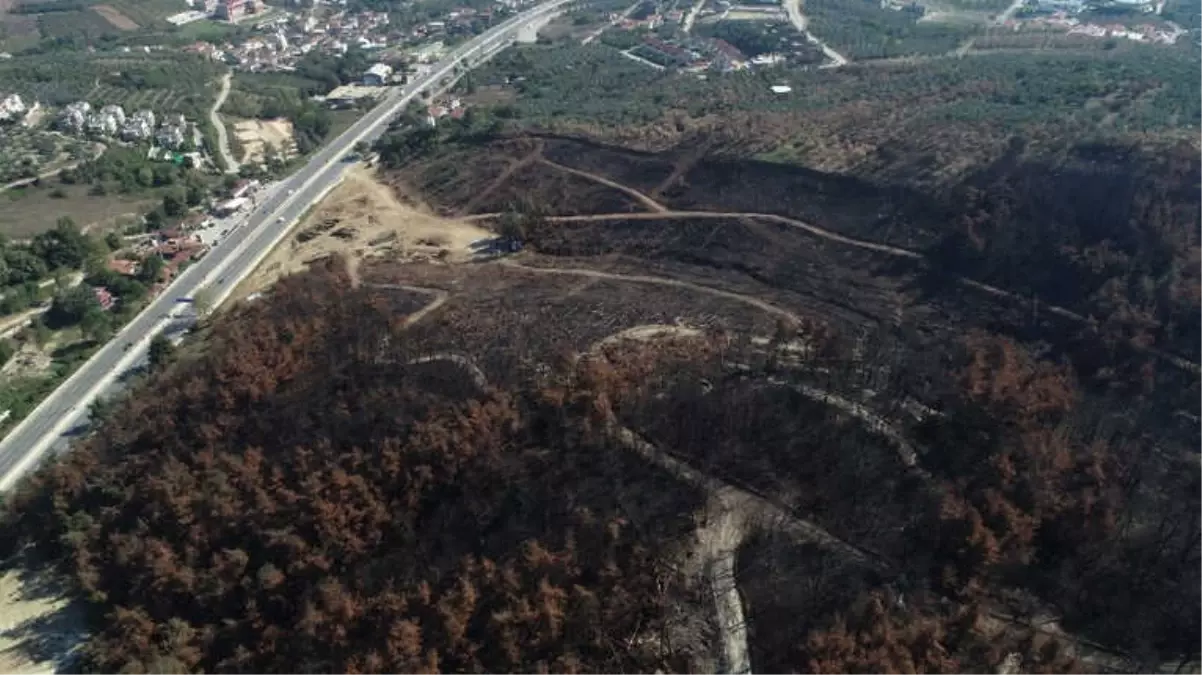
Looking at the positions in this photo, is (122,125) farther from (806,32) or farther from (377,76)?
(806,32)

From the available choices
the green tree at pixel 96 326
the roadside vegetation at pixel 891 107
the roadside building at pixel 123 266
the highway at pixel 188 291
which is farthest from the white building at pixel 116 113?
the green tree at pixel 96 326

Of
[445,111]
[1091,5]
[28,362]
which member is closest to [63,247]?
[28,362]

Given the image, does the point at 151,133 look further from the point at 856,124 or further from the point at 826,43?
the point at 826,43

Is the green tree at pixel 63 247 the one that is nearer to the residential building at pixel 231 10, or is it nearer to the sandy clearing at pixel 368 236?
the sandy clearing at pixel 368 236

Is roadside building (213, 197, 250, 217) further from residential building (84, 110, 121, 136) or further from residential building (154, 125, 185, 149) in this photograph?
residential building (84, 110, 121, 136)

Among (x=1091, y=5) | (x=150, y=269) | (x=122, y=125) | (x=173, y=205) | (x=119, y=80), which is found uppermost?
(x=1091, y=5)

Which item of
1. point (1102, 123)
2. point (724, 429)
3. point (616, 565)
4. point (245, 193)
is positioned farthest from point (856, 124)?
point (245, 193)
